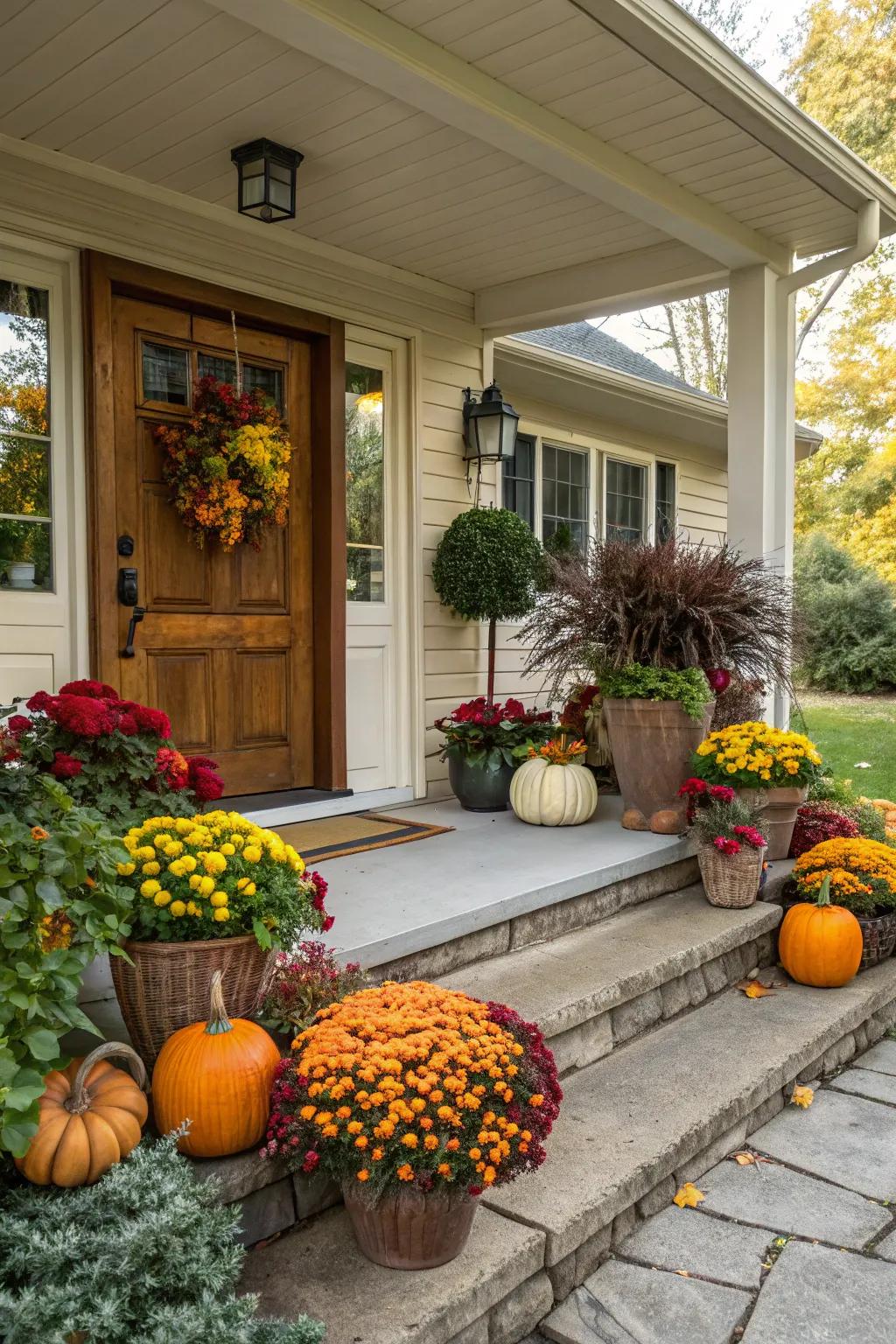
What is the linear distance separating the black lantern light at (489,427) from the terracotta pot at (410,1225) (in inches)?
153

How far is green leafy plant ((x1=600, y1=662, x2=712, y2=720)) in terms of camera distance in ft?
12.9

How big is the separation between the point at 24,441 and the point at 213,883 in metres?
2.23

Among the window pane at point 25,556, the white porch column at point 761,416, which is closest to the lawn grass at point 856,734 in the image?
the white porch column at point 761,416

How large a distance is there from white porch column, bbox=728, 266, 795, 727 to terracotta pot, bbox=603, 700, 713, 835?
931 mm

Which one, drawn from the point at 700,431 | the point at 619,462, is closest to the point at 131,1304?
the point at 619,462

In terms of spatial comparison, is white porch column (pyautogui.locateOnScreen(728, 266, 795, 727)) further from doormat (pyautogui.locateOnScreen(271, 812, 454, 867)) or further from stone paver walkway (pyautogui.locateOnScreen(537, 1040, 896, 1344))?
stone paver walkway (pyautogui.locateOnScreen(537, 1040, 896, 1344))

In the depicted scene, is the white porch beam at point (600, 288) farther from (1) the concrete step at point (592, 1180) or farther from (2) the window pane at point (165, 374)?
(1) the concrete step at point (592, 1180)

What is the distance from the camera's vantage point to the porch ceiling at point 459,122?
9.35 ft

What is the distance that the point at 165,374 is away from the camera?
156 inches

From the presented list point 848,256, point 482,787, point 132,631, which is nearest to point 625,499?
point 848,256

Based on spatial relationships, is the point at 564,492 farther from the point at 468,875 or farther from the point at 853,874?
the point at 468,875

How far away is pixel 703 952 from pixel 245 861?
65.6 inches

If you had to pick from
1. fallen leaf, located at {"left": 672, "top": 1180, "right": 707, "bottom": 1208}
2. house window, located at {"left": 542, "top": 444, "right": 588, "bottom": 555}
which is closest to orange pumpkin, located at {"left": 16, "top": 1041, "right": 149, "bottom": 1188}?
fallen leaf, located at {"left": 672, "top": 1180, "right": 707, "bottom": 1208}

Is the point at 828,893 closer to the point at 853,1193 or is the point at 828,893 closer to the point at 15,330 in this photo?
the point at 853,1193
